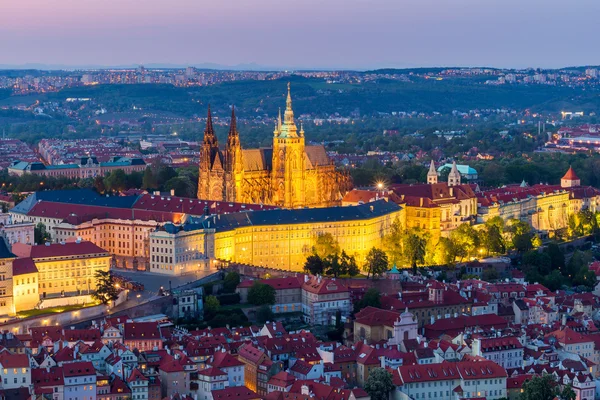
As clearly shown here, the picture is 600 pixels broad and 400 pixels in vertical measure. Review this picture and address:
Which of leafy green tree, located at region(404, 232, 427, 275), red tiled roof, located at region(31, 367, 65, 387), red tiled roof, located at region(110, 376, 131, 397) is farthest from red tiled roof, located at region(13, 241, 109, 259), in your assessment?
leafy green tree, located at region(404, 232, 427, 275)

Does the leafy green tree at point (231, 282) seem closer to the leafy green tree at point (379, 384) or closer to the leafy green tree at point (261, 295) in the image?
the leafy green tree at point (261, 295)

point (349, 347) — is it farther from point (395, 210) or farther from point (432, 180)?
point (432, 180)

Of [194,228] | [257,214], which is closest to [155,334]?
[194,228]

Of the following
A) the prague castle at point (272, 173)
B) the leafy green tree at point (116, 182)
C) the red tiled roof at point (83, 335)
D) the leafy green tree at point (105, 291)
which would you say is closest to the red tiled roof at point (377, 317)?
the leafy green tree at point (105, 291)

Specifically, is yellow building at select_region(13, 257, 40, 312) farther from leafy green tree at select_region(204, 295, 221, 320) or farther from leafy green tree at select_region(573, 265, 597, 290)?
leafy green tree at select_region(573, 265, 597, 290)

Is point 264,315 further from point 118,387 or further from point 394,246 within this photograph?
point 394,246

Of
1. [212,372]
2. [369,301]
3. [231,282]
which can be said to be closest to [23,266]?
[231,282]

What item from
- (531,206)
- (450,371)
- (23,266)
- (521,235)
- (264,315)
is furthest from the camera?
(531,206)
